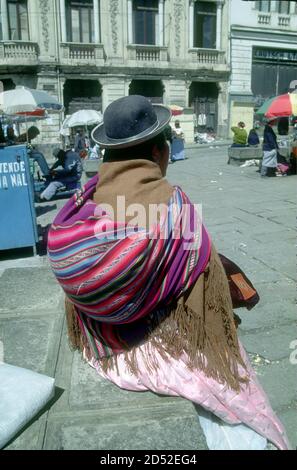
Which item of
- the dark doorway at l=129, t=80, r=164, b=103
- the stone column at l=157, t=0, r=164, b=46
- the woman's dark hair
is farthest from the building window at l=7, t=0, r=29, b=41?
the woman's dark hair

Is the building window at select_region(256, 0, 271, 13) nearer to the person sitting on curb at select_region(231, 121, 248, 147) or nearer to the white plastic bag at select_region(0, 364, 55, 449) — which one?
the person sitting on curb at select_region(231, 121, 248, 147)

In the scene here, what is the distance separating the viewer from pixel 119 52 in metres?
22.5

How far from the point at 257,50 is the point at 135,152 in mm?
26927

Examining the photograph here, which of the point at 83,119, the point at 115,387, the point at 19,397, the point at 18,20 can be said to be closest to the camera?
the point at 19,397

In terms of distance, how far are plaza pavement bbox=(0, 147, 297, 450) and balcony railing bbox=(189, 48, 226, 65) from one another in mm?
19576

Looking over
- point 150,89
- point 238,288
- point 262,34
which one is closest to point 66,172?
point 238,288

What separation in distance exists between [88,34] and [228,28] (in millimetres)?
7992

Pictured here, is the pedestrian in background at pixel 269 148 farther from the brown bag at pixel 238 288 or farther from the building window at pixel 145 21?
the building window at pixel 145 21

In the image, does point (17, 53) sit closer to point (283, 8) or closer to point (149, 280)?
point (283, 8)

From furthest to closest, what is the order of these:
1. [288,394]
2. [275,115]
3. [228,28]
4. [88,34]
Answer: [228,28] < [88,34] < [275,115] < [288,394]

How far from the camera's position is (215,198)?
8258mm
